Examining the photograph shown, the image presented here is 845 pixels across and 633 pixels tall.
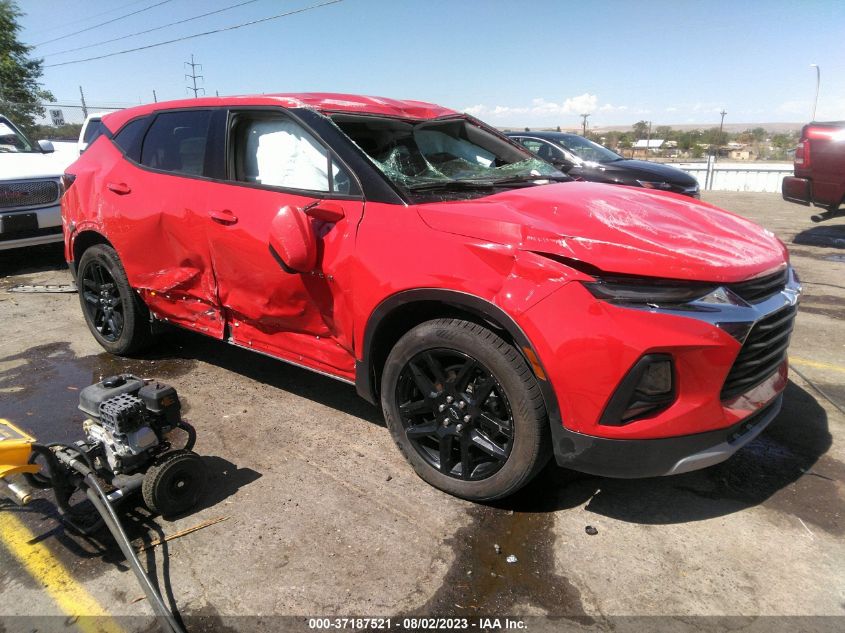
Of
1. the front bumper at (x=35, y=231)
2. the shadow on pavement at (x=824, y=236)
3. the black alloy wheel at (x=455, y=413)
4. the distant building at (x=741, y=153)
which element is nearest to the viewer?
the black alloy wheel at (x=455, y=413)

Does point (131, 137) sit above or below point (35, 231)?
above

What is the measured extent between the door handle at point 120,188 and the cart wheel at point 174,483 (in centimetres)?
212

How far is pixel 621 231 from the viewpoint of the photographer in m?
2.33

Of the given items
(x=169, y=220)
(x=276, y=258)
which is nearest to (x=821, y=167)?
(x=276, y=258)

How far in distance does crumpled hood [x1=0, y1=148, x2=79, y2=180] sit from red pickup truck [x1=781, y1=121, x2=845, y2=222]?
1006 cm

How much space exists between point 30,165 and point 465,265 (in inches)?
293

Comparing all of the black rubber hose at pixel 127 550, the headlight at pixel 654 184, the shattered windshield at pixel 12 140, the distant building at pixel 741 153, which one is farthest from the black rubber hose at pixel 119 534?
the distant building at pixel 741 153

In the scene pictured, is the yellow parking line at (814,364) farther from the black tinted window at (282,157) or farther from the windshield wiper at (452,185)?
the black tinted window at (282,157)

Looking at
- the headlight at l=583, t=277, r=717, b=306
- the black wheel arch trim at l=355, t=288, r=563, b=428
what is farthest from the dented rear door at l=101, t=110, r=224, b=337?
the headlight at l=583, t=277, r=717, b=306

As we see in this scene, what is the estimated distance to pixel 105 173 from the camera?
406cm

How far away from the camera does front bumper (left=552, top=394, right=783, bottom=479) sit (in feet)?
7.12

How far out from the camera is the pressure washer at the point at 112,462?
231cm

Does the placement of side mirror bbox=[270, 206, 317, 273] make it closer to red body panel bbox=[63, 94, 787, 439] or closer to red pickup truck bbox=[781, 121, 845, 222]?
red body panel bbox=[63, 94, 787, 439]

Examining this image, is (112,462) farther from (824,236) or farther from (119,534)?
(824,236)
